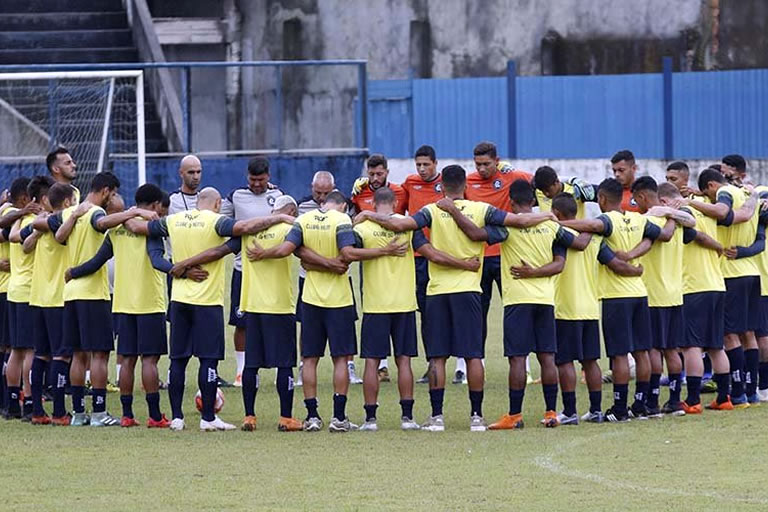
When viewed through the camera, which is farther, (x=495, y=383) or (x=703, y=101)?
(x=703, y=101)

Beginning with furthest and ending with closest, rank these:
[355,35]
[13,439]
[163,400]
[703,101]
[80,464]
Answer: [355,35] < [703,101] < [163,400] < [13,439] < [80,464]

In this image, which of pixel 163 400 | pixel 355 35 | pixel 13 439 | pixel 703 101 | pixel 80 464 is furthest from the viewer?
pixel 355 35

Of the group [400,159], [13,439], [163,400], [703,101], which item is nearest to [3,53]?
[400,159]

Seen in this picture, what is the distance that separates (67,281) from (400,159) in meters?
19.9

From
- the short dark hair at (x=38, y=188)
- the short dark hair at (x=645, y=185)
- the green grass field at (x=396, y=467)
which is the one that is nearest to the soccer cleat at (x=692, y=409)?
the green grass field at (x=396, y=467)

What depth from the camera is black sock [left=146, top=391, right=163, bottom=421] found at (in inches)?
518

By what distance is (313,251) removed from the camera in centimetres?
1291

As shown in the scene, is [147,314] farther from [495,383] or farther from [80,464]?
[495,383]

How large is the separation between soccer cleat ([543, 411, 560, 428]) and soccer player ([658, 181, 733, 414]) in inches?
53.7

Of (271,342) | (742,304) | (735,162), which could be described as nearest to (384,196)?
(271,342)

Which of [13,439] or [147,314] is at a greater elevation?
[147,314]

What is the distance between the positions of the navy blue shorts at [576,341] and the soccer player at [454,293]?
69cm

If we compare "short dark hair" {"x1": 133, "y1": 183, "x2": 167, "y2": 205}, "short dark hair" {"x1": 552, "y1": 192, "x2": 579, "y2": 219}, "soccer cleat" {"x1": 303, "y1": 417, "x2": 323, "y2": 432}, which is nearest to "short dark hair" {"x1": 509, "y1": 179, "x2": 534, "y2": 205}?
"short dark hair" {"x1": 552, "y1": 192, "x2": 579, "y2": 219}

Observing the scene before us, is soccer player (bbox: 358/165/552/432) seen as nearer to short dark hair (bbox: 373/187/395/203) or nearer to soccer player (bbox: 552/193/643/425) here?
short dark hair (bbox: 373/187/395/203)
